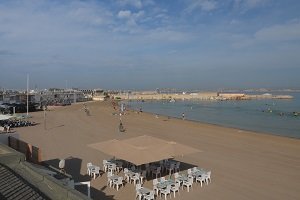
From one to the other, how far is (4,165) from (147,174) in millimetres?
7998

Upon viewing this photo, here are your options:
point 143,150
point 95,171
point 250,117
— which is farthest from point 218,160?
point 250,117

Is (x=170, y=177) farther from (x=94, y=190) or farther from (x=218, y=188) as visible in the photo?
(x=94, y=190)

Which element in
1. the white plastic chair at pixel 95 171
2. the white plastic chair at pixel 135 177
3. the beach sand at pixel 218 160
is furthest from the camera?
the white plastic chair at pixel 95 171

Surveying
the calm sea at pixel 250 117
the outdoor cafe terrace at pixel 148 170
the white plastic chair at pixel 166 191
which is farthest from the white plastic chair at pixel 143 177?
the calm sea at pixel 250 117

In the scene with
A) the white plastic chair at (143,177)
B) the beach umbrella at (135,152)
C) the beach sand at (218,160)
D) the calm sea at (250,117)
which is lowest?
the calm sea at (250,117)

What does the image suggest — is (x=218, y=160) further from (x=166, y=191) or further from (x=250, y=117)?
(x=250, y=117)

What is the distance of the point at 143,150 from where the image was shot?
485 inches

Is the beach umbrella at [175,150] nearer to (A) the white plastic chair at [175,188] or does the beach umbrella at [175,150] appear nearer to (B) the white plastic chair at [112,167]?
(A) the white plastic chair at [175,188]

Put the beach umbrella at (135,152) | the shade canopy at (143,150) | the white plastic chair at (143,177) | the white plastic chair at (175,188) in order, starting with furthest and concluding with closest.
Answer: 1. the white plastic chair at (143,177)
2. the shade canopy at (143,150)
3. the beach umbrella at (135,152)
4. the white plastic chair at (175,188)

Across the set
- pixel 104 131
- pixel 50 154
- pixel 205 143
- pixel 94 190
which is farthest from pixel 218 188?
pixel 104 131

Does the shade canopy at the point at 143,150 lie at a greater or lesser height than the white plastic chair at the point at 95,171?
greater

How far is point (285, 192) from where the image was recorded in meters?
12.4

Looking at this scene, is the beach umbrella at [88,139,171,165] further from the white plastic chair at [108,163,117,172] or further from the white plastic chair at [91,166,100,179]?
the white plastic chair at [108,163,117,172]

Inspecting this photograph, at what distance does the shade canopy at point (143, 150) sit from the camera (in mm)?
12044
